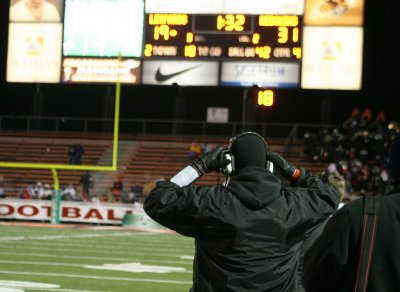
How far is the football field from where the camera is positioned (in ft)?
28.0

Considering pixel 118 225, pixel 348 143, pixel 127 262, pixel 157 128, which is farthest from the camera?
pixel 157 128

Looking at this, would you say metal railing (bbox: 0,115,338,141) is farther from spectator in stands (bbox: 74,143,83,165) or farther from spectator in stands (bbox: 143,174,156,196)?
spectator in stands (bbox: 143,174,156,196)

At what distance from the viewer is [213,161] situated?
328 cm

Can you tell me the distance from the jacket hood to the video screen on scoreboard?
16.7 meters

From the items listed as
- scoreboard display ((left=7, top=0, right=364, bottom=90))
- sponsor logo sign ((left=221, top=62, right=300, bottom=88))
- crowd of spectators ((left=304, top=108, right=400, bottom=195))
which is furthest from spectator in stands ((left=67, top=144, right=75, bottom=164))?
sponsor logo sign ((left=221, top=62, right=300, bottom=88))

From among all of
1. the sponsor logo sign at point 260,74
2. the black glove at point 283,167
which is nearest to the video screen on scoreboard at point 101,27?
the sponsor logo sign at point 260,74

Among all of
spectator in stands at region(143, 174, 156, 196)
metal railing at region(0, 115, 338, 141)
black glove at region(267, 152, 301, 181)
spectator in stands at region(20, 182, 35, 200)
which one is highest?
black glove at region(267, 152, 301, 181)

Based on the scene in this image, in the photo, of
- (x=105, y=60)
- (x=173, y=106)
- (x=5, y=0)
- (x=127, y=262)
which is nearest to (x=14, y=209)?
(x=105, y=60)

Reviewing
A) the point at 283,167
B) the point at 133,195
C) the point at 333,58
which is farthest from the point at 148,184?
the point at 283,167

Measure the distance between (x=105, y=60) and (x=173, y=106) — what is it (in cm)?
1051

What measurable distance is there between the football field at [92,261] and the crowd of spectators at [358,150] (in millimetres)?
5308

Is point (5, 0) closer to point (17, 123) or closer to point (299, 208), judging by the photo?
point (17, 123)

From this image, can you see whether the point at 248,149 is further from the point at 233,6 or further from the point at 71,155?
the point at 71,155

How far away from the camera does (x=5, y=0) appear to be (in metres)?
33.4
